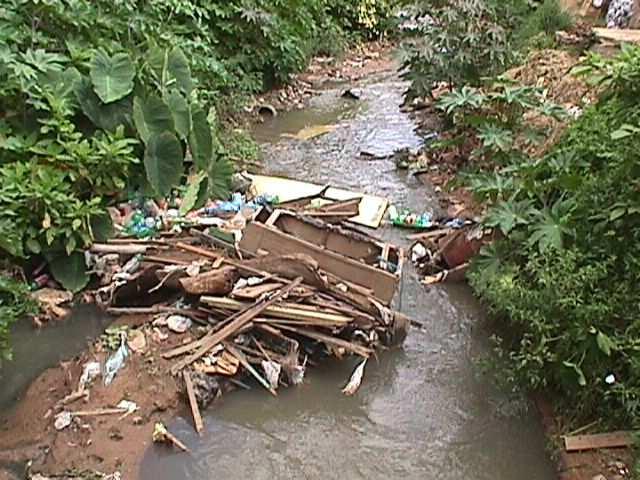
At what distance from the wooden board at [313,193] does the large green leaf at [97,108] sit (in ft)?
4.04

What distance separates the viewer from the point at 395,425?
11.1 feet

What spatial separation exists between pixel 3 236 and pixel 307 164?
3284 mm

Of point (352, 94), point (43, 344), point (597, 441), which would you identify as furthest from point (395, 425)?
point (352, 94)

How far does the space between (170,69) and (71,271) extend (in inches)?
78.3

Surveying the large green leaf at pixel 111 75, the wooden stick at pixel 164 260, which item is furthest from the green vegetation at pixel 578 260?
the large green leaf at pixel 111 75

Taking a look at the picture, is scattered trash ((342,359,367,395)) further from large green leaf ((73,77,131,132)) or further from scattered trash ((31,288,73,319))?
large green leaf ((73,77,131,132))

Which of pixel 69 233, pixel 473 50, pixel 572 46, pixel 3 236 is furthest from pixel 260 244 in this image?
pixel 572 46

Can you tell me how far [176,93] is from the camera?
528 centimetres

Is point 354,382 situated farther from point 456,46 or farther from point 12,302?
point 456,46

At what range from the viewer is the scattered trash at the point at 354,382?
3606 millimetres

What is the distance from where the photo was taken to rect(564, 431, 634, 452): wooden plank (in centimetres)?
297

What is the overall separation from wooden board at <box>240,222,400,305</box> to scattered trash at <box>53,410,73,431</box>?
1392 mm

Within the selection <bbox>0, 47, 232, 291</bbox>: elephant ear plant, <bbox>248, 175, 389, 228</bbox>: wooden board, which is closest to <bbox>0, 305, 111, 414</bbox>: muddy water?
<bbox>0, 47, 232, 291</bbox>: elephant ear plant

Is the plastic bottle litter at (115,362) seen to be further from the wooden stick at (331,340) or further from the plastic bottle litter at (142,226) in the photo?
the plastic bottle litter at (142,226)
